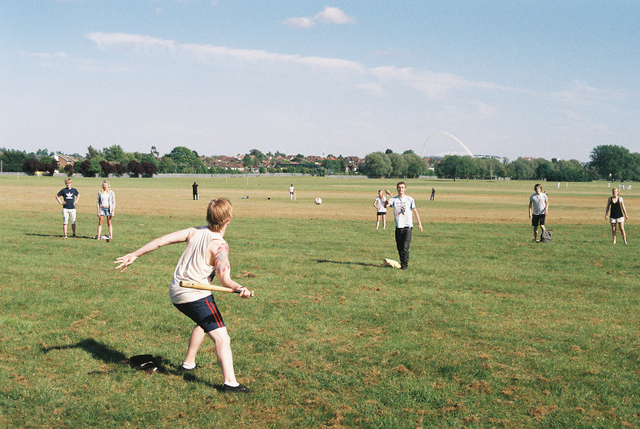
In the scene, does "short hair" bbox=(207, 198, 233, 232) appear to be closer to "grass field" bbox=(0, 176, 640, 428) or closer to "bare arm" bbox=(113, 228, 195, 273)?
"bare arm" bbox=(113, 228, 195, 273)

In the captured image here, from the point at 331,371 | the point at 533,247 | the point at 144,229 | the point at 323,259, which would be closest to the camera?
the point at 331,371

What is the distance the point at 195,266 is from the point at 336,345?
9.68 ft

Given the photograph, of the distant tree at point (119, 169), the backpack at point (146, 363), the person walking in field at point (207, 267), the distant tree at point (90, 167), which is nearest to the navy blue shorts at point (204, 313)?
the person walking in field at point (207, 267)

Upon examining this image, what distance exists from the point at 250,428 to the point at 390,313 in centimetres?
490

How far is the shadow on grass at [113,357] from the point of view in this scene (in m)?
6.47

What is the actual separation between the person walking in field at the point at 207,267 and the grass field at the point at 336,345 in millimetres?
639

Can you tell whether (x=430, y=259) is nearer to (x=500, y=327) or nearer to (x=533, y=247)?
(x=533, y=247)

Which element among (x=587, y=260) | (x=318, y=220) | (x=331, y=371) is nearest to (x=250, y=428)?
(x=331, y=371)

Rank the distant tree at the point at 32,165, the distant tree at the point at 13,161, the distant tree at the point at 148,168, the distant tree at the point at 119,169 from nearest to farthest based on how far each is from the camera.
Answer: the distant tree at the point at 32,165
the distant tree at the point at 148,168
the distant tree at the point at 119,169
the distant tree at the point at 13,161

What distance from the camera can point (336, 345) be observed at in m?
7.77

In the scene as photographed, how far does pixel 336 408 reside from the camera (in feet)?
18.6

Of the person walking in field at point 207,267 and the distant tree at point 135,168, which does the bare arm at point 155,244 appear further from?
the distant tree at point 135,168

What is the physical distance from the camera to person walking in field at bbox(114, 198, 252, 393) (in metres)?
5.70

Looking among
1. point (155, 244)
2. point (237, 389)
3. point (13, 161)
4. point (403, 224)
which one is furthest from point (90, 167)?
point (237, 389)
